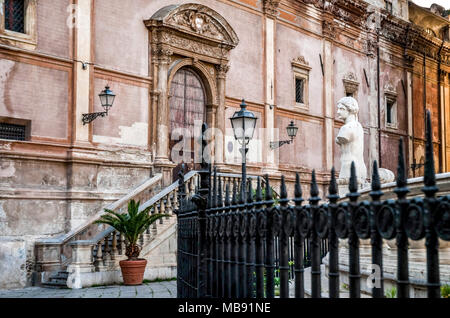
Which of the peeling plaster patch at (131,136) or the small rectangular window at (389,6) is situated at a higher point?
the small rectangular window at (389,6)

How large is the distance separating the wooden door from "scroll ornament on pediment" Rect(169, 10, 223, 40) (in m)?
1.26

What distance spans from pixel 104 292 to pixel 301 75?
12.6m

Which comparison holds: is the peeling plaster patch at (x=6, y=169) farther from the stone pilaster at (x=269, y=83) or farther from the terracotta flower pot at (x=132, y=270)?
the stone pilaster at (x=269, y=83)

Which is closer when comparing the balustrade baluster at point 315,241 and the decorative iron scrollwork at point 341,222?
the decorative iron scrollwork at point 341,222

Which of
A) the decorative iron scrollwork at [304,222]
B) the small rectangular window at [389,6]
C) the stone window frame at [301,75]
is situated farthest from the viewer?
the small rectangular window at [389,6]

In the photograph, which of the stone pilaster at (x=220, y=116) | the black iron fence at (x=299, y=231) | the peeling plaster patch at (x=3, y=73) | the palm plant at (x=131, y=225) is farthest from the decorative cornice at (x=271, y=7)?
the black iron fence at (x=299, y=231)

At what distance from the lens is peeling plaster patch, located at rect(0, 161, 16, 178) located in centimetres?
1220

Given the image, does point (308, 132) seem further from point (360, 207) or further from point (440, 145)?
point (360, 207)

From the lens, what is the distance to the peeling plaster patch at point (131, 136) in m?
14.3

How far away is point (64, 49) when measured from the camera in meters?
13.7

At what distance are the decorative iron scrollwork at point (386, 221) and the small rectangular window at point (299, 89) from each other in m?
18.6

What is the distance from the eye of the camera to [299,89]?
20703mm

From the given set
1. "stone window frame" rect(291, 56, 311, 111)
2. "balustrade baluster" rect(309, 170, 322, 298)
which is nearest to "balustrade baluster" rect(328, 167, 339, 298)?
"balustrade baluster" rect(309, 170, 322, 298)

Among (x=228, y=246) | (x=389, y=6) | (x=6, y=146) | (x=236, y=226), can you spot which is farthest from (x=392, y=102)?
(x=236, y=226)
